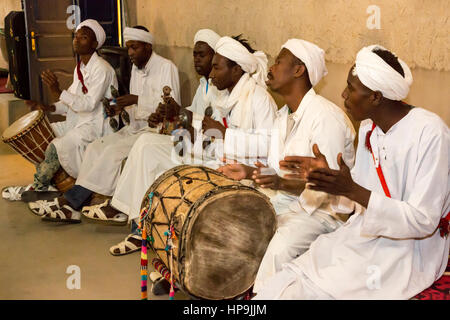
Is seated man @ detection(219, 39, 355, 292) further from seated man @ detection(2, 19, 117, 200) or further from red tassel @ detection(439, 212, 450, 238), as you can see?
seated man @ detection(2, 19, 117, 200)

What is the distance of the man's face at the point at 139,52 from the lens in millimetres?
5707

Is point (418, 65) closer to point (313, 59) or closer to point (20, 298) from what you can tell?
point (313, 59)

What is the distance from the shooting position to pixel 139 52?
18.7 feet

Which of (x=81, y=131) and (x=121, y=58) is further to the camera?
(x=121, y=58)

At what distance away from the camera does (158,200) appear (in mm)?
3469

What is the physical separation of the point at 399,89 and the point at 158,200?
1.59 metres

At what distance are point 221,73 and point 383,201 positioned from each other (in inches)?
84.1

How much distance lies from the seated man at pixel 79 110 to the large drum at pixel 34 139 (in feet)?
0.33

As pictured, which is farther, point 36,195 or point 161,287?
point 36,195

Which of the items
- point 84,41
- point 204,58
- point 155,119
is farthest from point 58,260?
point 84,41

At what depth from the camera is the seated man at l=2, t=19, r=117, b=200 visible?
5520mm

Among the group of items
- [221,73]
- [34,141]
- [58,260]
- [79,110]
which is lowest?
[58,260]

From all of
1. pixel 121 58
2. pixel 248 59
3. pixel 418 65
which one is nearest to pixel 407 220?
pixel 418 65

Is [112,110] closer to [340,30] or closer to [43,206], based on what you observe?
[43,206]
